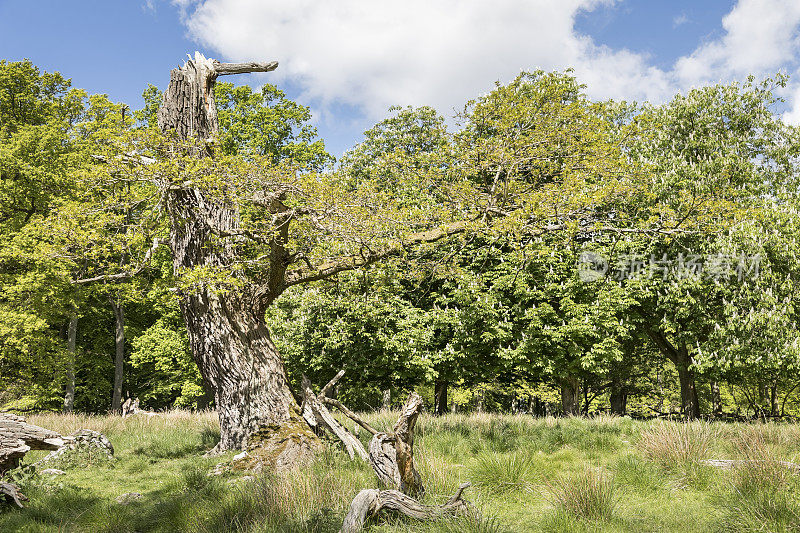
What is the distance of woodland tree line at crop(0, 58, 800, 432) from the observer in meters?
8.95

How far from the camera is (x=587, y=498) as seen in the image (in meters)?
5.10

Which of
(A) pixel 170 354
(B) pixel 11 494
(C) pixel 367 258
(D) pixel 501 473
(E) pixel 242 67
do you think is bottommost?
(B) pixel 11 494

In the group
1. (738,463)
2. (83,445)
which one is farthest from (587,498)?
(83,445)

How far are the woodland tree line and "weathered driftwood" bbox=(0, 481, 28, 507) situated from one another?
3.28 metres

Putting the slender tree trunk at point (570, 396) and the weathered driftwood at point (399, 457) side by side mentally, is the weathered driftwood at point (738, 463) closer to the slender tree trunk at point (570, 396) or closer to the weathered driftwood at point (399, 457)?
the weathered driftwood at point (399, 457)

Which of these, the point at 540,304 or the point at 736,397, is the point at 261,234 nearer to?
the point at 540,304

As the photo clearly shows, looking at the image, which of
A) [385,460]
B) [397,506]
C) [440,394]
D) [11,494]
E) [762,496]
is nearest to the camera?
[397,506]

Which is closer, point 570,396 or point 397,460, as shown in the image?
point 397,460

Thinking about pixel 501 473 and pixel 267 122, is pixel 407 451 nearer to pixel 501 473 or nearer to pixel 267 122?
pixel 501 473

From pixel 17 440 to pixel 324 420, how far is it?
177 inches

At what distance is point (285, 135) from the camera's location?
84.0 feet

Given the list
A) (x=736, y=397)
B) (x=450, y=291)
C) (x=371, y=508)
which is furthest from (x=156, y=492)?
(x=736, y=397)

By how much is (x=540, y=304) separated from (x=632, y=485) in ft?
33.5

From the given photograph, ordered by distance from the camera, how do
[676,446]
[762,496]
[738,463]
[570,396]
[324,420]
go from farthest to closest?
[570,396] → [324,420] → [676,446] → [738,463] → [762,496]
